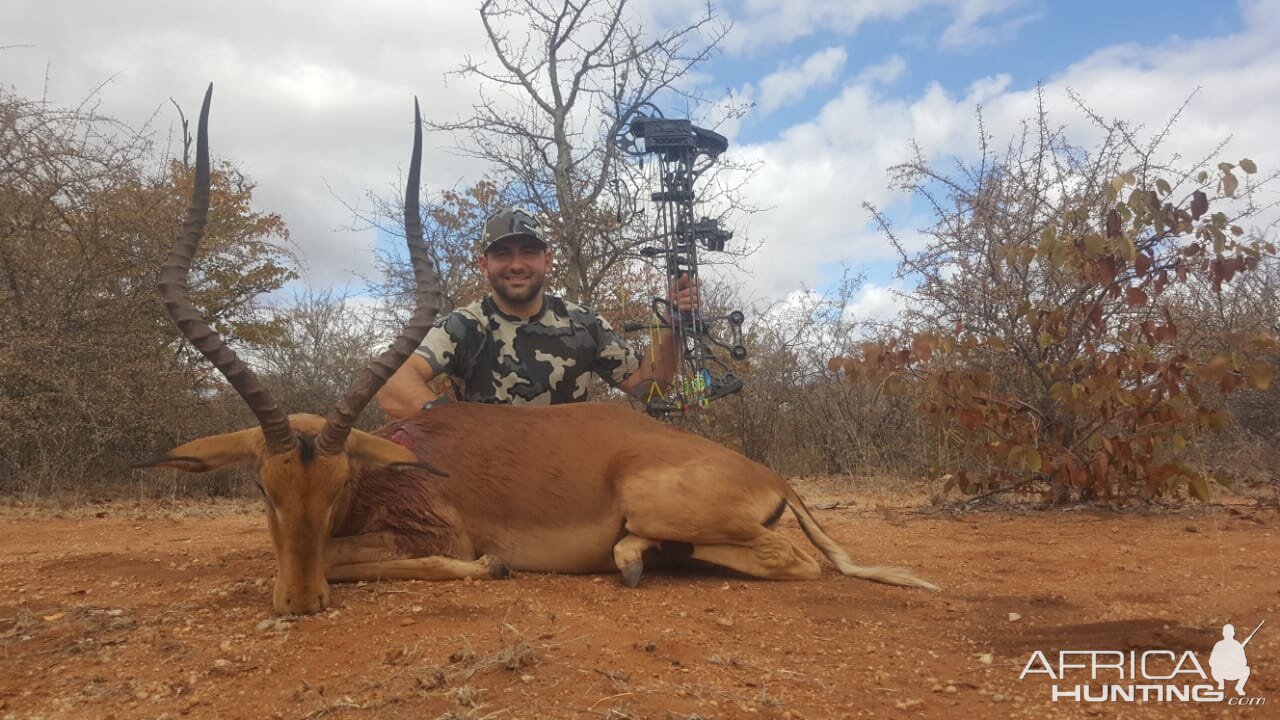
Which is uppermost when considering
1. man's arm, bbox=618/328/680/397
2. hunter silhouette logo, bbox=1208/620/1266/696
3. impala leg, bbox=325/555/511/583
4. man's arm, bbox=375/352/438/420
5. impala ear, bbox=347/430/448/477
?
man's arm, bbox=618/328/680/397

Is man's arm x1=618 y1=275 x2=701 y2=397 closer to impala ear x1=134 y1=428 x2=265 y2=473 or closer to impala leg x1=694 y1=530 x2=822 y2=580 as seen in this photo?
impala leg x1=694 y1=530 x2=822 y2=580

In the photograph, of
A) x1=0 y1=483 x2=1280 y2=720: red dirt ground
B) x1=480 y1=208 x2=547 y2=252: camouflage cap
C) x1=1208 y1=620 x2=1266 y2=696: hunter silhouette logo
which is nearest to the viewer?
x1=0 y1=483 x2=1280 y2=720: red dirt ground

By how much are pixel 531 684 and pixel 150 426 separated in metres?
10.2

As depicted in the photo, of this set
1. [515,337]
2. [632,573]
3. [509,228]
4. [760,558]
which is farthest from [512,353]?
[760,558]

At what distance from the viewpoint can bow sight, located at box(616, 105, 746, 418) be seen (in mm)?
Result: 6922

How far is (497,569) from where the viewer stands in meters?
4.23

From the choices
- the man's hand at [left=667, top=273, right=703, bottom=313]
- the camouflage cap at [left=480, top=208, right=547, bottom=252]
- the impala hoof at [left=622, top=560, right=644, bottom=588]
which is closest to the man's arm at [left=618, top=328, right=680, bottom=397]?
the man's hand at [left=667, top=273, right=703, bottom=313]

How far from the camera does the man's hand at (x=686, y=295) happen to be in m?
6.96

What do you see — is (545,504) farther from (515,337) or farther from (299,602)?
(515,337)

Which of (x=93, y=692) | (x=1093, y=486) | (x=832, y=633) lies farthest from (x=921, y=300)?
(x=93, y=692)

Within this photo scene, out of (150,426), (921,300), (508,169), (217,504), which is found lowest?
(217,504)

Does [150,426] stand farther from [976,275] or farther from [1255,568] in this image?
[1255,568]

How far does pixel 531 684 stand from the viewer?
2.56 meters

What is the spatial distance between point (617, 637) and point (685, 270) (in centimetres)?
568
